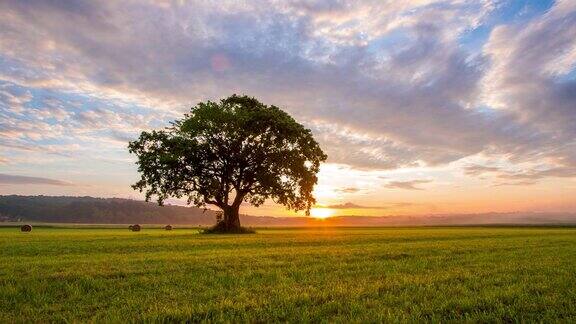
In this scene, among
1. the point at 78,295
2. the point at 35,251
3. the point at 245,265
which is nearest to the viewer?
the point at 78,295

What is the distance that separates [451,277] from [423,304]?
4263 mm

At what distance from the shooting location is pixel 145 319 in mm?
7574

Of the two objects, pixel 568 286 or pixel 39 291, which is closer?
pixel 39 291

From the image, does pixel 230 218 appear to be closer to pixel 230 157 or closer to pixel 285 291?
pixel 230 157

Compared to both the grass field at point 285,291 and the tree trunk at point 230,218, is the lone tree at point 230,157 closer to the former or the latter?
the tree trunk at point 230,218

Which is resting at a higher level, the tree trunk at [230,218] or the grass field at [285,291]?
the tree trunk at [230,218]

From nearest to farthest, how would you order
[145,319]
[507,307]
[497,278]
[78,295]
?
[145,319] → [507,307] → [78,295] → [497,278]

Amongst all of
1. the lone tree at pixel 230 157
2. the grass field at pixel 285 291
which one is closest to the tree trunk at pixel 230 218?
the lone tree at pixel 230 157

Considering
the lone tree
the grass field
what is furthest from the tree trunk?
the grass field

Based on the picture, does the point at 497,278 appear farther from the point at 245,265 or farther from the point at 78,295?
the point at 78,295

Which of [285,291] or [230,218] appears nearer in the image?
[285,291]

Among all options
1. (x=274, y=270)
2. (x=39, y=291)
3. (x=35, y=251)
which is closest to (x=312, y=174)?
(x=35, y=251)

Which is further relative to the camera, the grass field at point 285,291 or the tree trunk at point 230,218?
the tree trunk at point 230,218

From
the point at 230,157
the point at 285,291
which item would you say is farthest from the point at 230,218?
the point at 285,291
